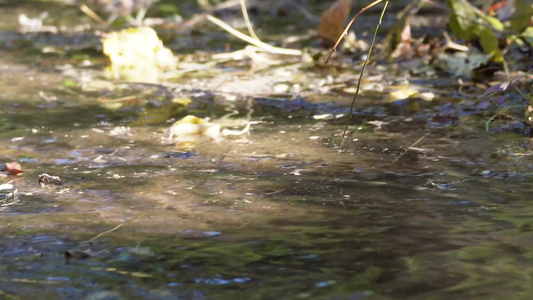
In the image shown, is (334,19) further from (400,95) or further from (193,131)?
(193,131)

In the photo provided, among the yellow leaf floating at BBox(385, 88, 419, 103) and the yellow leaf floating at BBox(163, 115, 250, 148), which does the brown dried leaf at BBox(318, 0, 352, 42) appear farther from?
the yellow leaf floating at BBox(163, 115, 250, 148)

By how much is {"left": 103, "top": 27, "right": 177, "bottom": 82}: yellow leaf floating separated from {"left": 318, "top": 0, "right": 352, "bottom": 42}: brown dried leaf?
2.30 ft

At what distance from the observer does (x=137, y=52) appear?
142 inches

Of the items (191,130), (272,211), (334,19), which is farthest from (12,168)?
(334,19)

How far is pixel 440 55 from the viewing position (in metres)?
3.27

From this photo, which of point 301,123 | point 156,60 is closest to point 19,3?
point 156,60

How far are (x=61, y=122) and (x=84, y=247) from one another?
1177 mm

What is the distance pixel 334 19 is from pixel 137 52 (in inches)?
35.2

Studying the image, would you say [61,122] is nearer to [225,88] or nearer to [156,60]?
[225,88]

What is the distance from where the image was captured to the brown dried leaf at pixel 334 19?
3526 mm

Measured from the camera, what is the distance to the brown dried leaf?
3.53 m

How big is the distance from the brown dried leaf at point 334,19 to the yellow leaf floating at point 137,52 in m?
0.70

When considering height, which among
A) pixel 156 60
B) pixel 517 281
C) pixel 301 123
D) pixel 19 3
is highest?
pixel 19 3

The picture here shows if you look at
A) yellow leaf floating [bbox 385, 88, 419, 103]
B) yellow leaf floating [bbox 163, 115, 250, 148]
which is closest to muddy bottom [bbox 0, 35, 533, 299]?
yellow leaf floating [bbox 163, 115, 250, 148]
